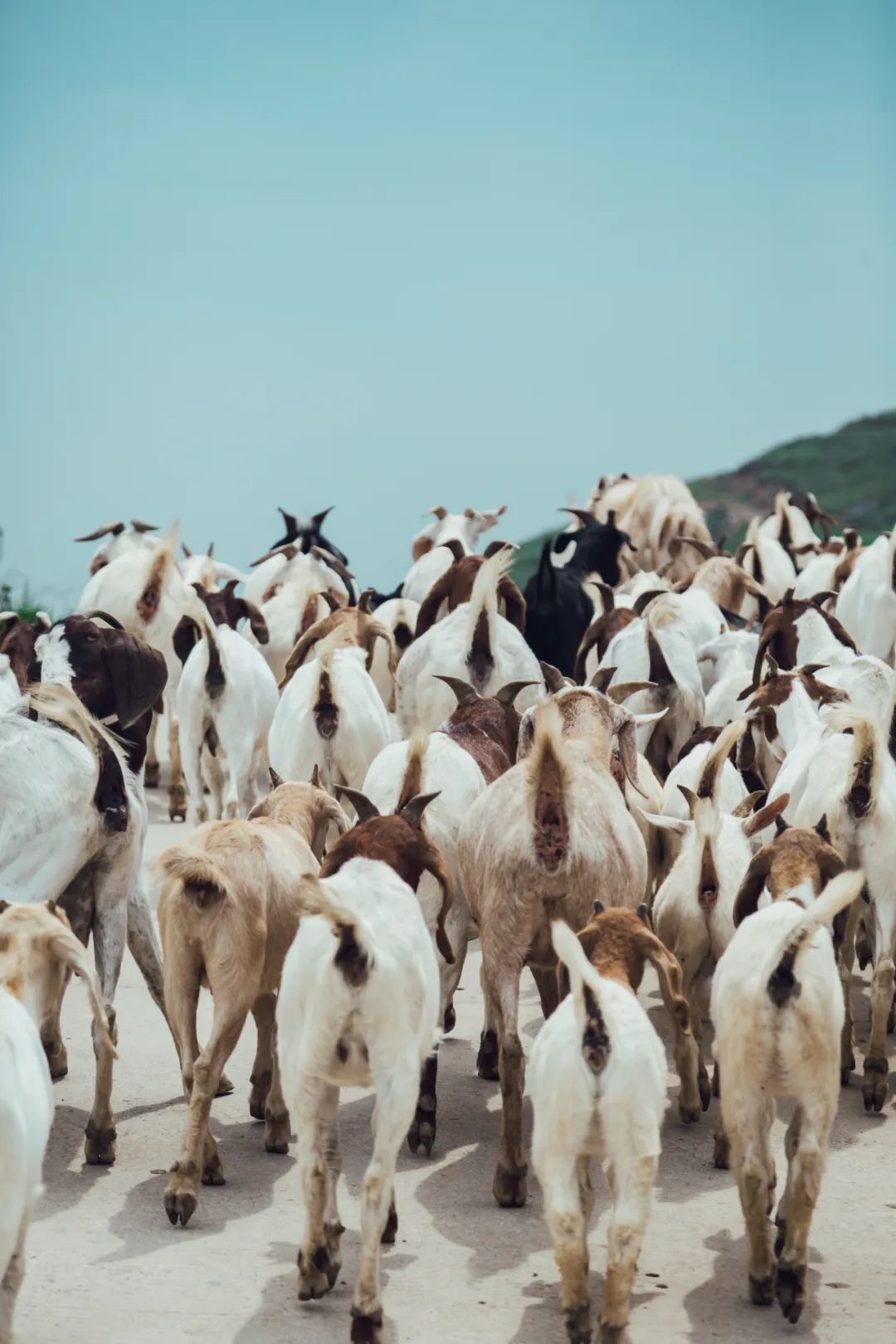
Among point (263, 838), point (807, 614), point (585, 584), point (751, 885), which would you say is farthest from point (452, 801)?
point (585, 584)

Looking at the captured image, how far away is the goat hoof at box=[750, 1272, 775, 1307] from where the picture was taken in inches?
203

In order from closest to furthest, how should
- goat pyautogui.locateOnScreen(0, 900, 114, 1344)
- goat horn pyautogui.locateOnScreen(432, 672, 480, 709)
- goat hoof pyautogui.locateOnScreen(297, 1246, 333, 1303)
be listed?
goat pyautogui.locateOnScreen(0, 900, 114, 1344), goat hoof pyautogui.locateOnScreen(297, 1246, 333, 1303), goat horn pyautogui.locateOnScreen(432, 672, 480, 709)

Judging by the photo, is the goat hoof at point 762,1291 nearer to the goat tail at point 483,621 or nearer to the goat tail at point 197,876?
the goat tail at point 197,876

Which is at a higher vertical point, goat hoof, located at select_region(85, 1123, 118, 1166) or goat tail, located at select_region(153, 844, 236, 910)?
goat tail, located at select_region(153, 844, 236, 910)

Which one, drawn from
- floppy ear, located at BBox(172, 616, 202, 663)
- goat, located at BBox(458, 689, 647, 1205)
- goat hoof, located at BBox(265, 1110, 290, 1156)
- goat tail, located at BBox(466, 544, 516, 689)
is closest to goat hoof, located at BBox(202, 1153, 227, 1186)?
goat hoof, located at BBox(265, 1110, 290, 1156)

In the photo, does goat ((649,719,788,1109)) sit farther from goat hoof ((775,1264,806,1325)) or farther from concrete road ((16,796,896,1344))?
goat hoof ((775,1264,806,1325))

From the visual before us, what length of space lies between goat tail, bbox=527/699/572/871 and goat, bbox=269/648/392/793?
2.91 meters

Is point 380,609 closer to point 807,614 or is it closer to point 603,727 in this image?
point 807,614

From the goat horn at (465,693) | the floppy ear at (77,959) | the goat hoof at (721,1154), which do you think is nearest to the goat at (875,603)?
the goat horn at (465,693)

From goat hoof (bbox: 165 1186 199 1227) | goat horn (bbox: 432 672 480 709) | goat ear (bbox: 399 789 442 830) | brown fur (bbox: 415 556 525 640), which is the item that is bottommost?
goat hoof (bbox: 165 1186 199 1227)

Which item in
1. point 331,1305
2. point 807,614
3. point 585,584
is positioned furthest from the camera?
point 585,584

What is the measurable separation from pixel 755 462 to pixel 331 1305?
35899mm

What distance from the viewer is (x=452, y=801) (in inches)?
281

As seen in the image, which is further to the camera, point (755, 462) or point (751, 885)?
point (755, 462)
